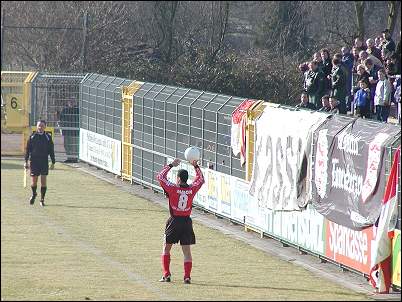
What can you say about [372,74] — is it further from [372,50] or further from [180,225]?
[180,225]

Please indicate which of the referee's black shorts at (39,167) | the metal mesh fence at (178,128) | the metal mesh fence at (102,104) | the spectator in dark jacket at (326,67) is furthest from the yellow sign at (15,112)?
the spectator in dark jacket at (326,67)

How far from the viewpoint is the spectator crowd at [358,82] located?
84.1 ft

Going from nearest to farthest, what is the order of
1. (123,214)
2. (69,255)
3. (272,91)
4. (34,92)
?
(69,255), (123,214), (34,92), (272,91)

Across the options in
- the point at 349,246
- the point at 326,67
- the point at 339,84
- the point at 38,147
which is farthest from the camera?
the point at 326,67

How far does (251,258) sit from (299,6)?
38868 millimetres

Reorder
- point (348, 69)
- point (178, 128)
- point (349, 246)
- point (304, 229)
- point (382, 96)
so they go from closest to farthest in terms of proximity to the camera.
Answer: point (349, 246) < point (304, 229) < point (382, 96) < point (348, 69) < point (178, 128)

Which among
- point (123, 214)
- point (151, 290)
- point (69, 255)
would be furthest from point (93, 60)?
point (151, 290)

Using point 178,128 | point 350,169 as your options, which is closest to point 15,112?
point 178,128

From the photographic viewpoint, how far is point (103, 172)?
35719 millimetres

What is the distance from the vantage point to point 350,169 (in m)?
18.6

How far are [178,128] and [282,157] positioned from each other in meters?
7.88

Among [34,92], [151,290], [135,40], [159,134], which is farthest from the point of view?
[135,40]

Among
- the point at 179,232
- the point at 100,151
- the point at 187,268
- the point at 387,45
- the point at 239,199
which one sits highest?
the point at 387,45

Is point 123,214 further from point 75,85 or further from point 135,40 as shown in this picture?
point 135,40
